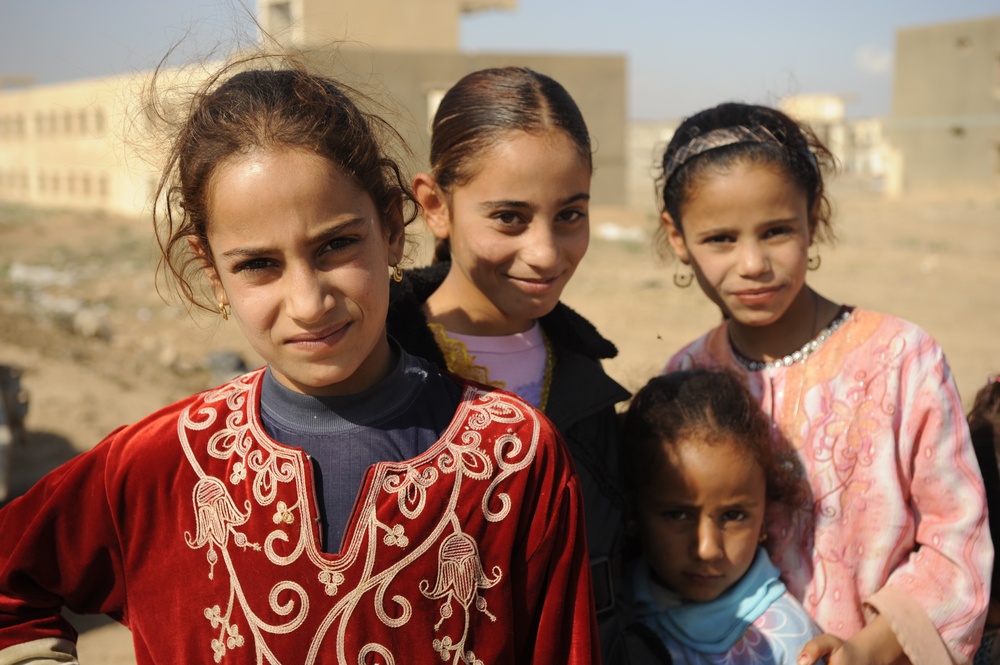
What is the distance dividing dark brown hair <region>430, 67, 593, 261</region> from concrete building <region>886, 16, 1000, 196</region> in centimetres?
2269

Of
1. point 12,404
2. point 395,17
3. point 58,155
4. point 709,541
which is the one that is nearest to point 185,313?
point 12,404

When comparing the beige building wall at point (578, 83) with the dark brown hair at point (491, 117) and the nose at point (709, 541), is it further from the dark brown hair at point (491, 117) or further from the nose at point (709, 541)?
the nose at point (709, 541)

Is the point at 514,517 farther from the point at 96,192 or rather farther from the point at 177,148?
the point at 96,192

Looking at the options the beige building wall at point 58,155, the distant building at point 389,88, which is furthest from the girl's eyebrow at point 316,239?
the beige building wall at point 58,155

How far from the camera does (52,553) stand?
147cm

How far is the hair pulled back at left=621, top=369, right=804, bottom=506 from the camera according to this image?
6.47 ft

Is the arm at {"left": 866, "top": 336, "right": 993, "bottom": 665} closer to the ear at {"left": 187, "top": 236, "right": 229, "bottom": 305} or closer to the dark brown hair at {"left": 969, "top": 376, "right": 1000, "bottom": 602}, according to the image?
the dark brown hair at {"left": 969, "top": 376, "right": 1000, "bottom": 602}

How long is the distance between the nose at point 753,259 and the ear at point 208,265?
1.15 metres

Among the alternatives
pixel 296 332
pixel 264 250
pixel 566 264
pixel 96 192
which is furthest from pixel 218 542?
pixel 96 192

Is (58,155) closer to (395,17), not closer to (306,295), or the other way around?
(395,17)

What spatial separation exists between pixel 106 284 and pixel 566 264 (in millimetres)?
12808

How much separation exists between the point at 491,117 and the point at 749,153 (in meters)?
0.63

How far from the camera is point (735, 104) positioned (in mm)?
2273

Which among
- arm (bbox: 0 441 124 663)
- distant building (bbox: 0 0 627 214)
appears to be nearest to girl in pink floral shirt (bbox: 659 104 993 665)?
arm (bbox: 0 441 124 663)
